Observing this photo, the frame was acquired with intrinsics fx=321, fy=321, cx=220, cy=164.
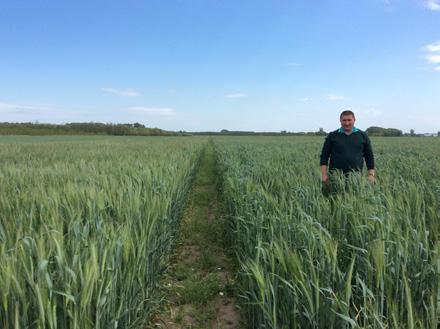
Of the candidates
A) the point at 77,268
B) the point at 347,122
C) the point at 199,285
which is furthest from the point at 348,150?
the point at 77,268

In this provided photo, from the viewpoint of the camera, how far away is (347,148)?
5406 mm

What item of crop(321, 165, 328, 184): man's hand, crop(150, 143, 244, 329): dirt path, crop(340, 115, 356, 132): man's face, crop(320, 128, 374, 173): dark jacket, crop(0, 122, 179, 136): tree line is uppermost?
crop(0, 122, 179, 136): tree line

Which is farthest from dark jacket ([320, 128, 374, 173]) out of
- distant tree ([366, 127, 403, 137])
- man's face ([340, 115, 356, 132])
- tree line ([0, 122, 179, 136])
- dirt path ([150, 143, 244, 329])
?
distant tree ([366, 127, 403, 137])

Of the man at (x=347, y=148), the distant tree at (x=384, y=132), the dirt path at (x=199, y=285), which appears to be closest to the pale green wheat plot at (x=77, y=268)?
the dirt path at (x=199, y=285)

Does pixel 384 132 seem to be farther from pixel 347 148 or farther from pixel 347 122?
pixel 347 122

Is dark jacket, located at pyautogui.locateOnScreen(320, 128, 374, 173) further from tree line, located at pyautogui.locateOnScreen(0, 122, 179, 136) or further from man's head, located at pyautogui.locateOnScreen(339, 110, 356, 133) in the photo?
tree line, located at pyautogui.locateOnScreen(0, 122, 179, 136)

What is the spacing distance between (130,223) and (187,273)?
170 cm

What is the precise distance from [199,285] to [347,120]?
339 cm

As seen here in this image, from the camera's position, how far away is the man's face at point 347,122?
511 centimetres

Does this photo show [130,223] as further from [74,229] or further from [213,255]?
[213,255]

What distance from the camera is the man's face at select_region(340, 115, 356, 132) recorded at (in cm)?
511

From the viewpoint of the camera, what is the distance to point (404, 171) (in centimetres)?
703

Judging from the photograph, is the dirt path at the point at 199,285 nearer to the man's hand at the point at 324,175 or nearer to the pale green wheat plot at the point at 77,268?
the pale green wheat plot at the point at 77,268

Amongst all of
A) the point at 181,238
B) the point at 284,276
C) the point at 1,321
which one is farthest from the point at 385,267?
the point at 181,238
